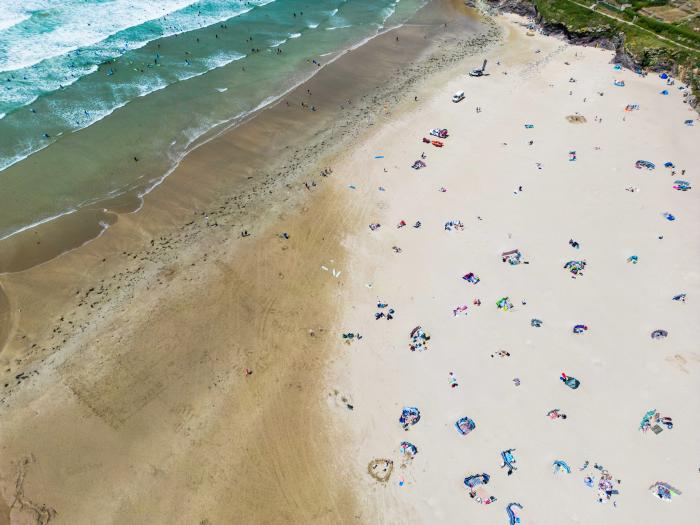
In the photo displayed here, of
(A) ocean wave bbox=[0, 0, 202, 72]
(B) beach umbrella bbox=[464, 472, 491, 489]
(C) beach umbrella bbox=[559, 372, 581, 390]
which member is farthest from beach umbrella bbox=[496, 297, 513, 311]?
(A) ocean wave bbox=[0, 0, 202, 72]

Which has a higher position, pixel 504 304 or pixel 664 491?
pixel 504 304

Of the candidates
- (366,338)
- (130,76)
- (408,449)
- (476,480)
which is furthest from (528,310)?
(130,76)

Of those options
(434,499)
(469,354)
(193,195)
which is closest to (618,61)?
(469,354)

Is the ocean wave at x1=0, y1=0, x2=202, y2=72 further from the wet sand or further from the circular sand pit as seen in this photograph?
the circular sand pit

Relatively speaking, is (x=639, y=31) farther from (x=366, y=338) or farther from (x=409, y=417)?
(x=409, y=417)

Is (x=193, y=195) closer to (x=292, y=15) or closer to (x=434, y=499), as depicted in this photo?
(x=434, y=499)

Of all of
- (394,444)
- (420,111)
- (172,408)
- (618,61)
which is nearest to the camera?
(394,444)
